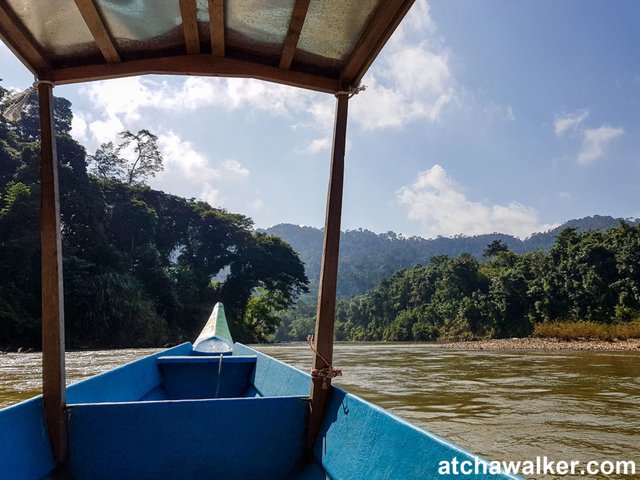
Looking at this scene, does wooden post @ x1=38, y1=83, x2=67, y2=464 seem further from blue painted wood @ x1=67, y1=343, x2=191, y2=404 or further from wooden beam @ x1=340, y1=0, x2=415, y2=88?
wooden beam @ x1=340, y1=0, x2=415, y2=88

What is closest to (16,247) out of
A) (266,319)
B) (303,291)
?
(266,319)

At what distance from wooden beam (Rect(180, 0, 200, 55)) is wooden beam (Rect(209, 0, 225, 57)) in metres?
0.07

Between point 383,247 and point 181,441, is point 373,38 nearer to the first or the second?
point 181,441

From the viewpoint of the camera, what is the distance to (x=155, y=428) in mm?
1979

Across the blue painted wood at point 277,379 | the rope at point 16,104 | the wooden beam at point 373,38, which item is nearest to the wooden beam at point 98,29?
the rope at point 16,104

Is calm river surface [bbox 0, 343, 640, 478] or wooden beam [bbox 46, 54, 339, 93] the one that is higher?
wooden beam [bbox 46, 54, 339, 93]

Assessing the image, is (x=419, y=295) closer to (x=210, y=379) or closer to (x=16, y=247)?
(x=16, y=247)

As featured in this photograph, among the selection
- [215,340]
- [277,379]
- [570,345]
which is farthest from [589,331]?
[277,379]

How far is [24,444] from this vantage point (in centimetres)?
172

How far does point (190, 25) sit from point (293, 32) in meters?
0.44

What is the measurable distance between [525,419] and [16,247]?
20.6m

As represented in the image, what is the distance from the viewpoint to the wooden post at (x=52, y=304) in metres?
1.92

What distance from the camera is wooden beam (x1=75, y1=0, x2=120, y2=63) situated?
1851mm

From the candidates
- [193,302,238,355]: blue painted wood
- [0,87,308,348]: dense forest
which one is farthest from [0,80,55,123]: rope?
[0,87,308,348]: dense forest
